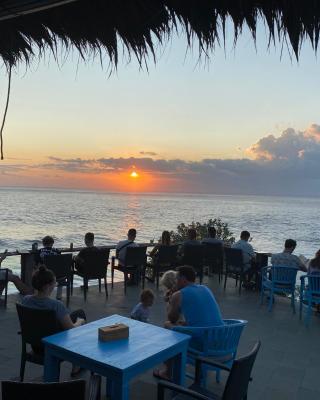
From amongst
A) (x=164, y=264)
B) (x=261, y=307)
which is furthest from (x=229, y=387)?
(x=164, y=264)

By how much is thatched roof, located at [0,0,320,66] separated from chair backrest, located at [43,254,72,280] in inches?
162

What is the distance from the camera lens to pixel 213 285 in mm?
9039

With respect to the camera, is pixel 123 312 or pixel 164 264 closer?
pixel 123 312

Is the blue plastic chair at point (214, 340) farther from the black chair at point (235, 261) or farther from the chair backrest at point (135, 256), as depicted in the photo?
the black chair at point (235, 261)

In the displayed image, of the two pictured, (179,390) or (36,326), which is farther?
(36,326)

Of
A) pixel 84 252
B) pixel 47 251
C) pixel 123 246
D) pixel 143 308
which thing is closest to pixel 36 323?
pixel 143 308

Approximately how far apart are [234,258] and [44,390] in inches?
249

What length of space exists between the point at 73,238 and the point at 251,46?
1551 inches

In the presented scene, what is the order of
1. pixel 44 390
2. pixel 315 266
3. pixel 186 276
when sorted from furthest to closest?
pixel 315 266
pixel 186 276
pixel 44 390

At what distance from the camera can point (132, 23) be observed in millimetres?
2617

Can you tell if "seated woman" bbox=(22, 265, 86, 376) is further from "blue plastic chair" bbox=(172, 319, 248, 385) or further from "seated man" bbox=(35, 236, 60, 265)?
"seated man" bbox=(35, 236, 60, 265)

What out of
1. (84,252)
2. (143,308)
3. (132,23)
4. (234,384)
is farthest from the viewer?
(84,252)

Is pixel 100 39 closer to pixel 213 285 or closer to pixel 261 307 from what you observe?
pixel 261 307

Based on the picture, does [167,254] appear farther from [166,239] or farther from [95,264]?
[95,264]
